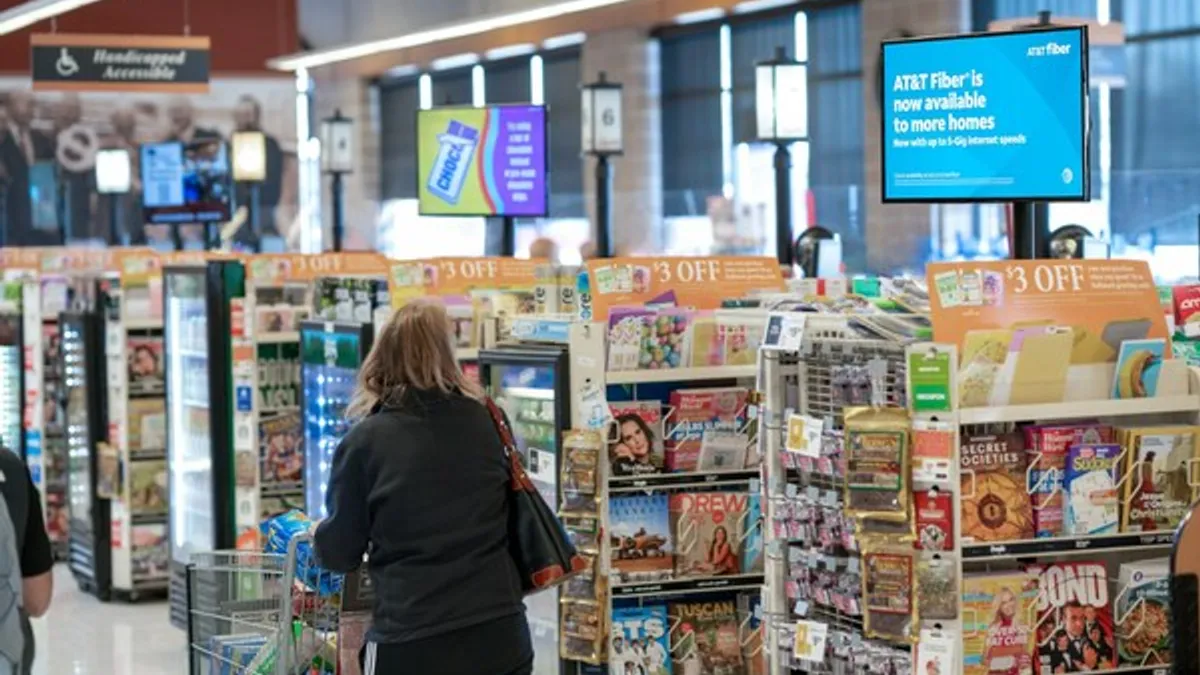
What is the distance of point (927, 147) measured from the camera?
6395 mm

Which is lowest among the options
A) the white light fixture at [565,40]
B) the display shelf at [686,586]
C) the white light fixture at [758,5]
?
the display shelf at [686,586]

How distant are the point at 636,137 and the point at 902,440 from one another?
49.8ft

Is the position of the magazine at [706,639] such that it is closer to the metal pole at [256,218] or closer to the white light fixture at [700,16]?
the white light fixture at [700,16]

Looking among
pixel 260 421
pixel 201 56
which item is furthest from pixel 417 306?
pixel 201 56

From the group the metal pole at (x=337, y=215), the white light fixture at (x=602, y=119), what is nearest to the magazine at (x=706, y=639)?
the white light fixture at (x=602, y=119)

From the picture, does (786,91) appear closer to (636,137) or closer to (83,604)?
Result: (83,604)

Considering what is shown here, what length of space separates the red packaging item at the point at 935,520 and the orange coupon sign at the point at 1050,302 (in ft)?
1.34

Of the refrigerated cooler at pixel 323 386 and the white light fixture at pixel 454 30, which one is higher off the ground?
the white light fixture at pixel 454 30

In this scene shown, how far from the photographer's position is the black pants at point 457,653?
16.5 ft

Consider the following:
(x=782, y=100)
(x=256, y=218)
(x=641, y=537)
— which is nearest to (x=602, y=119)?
(x=782, y=100)

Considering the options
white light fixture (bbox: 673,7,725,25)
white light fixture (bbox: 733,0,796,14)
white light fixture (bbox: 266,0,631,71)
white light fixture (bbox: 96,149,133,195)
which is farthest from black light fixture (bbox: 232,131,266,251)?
white light fixture (bbox: 733,0,796,14)

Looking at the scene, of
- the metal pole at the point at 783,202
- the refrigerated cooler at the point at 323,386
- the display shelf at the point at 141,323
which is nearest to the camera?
the refrigerated cooler at the point at 323,386

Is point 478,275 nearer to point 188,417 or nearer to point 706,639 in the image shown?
point 188,417

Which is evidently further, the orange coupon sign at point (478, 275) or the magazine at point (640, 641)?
the orange coupon sign at point (478, 275)
